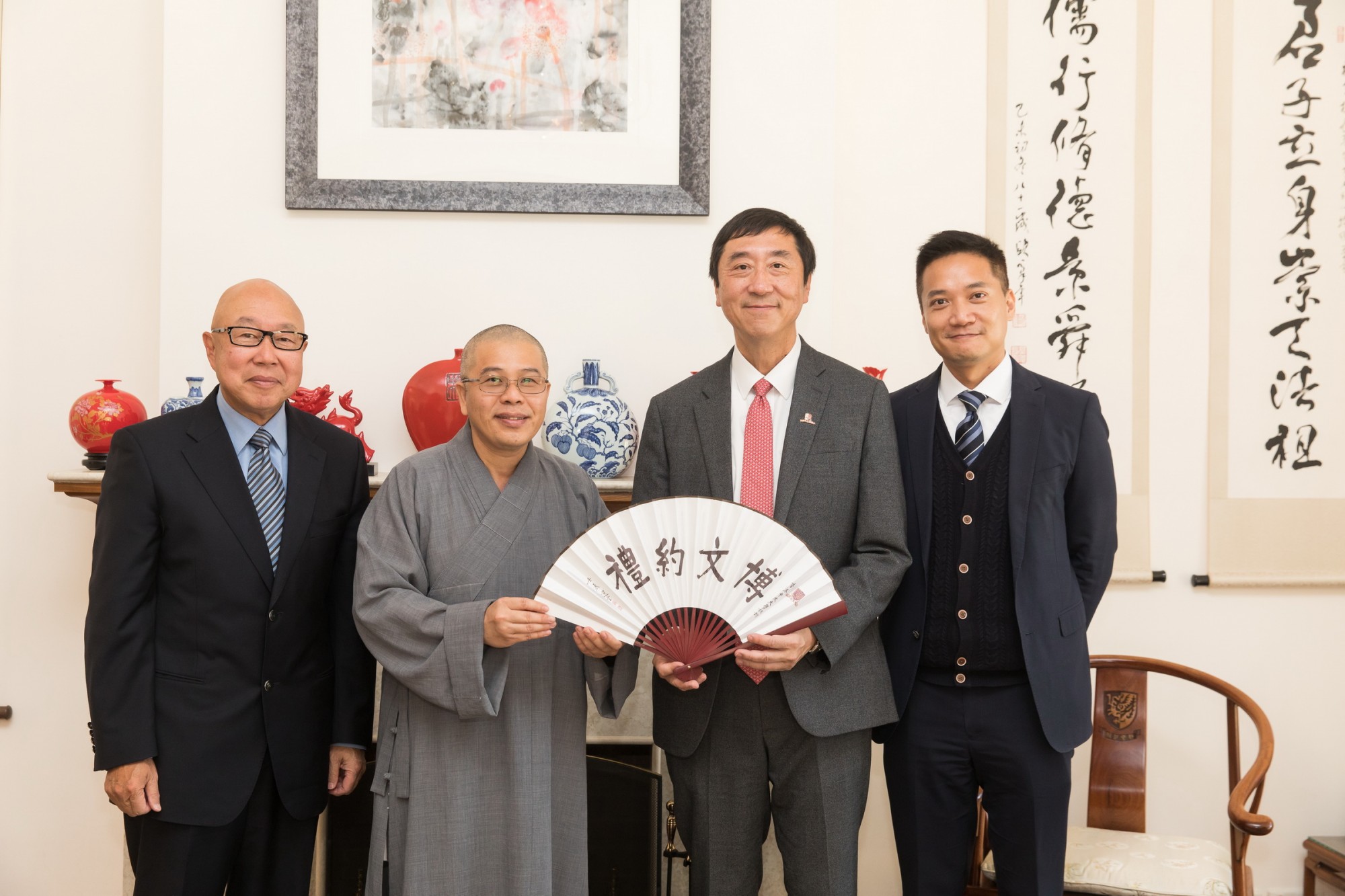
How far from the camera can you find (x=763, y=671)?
72.3 inches

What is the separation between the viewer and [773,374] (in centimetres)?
201

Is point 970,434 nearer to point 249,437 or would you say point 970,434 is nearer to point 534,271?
point 534,271

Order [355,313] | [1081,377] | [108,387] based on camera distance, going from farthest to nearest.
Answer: [1081,377], [355,313], [108,387]

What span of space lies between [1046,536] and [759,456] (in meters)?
0.66

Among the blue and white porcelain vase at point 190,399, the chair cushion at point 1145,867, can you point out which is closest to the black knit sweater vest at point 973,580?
the chair cushion at point 1145,867

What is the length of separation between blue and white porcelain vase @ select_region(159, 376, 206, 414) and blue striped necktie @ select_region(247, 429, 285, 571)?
0.67 m

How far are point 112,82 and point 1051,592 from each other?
3.24m

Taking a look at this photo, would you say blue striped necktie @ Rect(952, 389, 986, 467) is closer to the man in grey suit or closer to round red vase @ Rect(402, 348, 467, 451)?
the man in grey suit

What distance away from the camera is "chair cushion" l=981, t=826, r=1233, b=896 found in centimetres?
218

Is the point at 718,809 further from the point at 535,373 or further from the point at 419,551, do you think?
the point at 535,373

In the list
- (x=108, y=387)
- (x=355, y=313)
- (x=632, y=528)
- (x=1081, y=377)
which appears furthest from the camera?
(x=1081, y=377)

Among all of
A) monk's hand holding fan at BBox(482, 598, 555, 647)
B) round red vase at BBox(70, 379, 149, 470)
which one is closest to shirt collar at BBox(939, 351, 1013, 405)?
monk's hand holding fan at BBox(482, 598, 555, 647)

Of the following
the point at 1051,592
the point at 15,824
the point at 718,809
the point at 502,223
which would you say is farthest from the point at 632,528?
the point at 15,824

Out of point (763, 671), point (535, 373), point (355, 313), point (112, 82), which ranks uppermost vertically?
point (112, 82)
